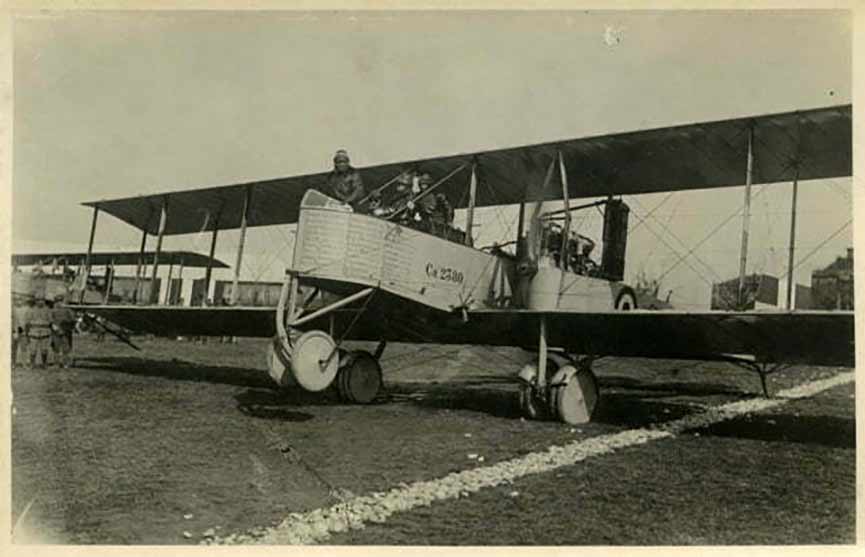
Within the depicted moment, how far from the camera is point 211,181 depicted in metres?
9.66

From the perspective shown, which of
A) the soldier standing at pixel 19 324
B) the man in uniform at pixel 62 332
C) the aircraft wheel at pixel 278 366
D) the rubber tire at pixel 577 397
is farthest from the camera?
the man in uniform at pixel 62 332

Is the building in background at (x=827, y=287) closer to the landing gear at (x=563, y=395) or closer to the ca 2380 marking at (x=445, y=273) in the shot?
the landing gear at (x=563, y=395)

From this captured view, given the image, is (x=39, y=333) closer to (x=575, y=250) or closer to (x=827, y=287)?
(x=575, y=250)

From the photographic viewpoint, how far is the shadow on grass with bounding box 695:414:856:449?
6273mm

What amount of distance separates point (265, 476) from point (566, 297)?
456 cm

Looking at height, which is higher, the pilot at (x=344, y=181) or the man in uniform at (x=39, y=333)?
the pilot at (x=344, y=181)

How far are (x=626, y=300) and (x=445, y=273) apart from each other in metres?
3.04

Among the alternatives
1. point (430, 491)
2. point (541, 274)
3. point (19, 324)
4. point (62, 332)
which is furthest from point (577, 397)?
point (19, 324)

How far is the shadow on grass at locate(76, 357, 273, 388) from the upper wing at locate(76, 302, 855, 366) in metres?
1.09

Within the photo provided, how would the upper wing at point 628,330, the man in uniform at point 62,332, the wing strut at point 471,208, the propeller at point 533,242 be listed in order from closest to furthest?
1. the upper wing at point 628,330
2. the wing strut at point 471,208
3. the propeller at point 533,242
4. the man in uniform at point 62,332

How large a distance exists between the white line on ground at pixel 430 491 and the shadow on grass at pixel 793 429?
623 mm

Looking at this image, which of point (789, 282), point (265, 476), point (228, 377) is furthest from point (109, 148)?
point (789, 282)

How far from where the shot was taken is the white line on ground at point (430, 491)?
12.0 ft

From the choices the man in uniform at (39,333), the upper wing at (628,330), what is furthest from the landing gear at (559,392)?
the man in uniform at (39,333)
